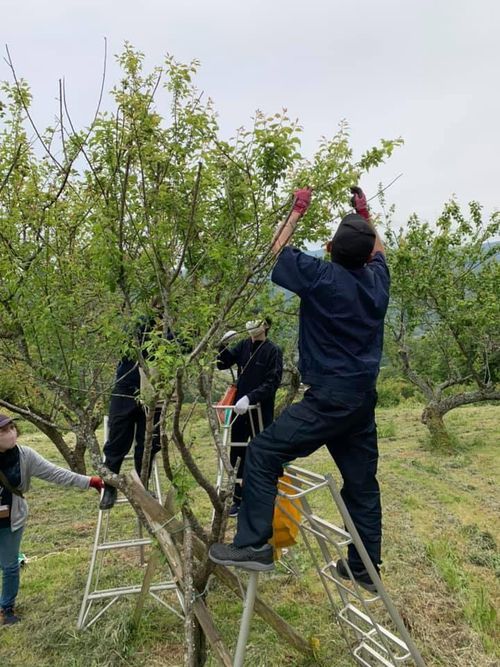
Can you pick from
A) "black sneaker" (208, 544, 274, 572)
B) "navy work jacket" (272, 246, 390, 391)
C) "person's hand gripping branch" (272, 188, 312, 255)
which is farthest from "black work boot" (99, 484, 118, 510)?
"person's hand gripping branch" (272, 188, 312, 255)

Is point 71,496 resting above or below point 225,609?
below

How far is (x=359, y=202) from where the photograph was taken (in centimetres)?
346

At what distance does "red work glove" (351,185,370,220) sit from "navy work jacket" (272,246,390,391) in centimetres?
52

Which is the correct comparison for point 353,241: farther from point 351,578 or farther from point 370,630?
point 370,630

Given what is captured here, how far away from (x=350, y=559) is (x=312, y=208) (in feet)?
8.01

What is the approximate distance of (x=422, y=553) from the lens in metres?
6.24

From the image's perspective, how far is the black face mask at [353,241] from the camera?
3.11 meters

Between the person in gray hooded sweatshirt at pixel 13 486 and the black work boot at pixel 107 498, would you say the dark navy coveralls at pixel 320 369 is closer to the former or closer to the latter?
the black work boot at pixel 107 498

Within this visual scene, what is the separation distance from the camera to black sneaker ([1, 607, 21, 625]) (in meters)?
4.91

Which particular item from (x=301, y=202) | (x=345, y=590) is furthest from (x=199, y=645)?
(x=301, y=202)

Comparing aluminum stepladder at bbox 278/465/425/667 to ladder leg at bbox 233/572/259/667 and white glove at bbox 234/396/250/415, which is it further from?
white glove at bbox 234/396/250/415

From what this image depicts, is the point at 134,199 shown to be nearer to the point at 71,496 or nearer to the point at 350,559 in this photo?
the point at 350,559

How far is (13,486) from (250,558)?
111 inches

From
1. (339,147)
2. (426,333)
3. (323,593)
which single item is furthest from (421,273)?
(339,147)
